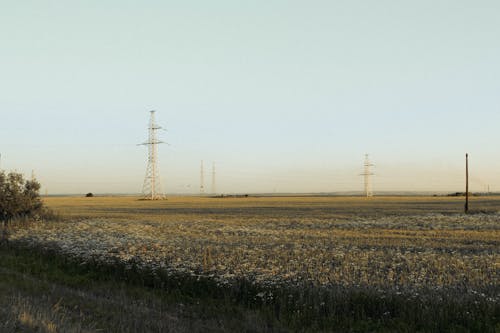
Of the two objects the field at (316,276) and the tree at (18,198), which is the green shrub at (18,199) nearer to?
the tree at (18,198)

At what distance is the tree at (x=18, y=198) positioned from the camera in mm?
38562

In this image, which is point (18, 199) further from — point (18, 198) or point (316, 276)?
point (316, 276)

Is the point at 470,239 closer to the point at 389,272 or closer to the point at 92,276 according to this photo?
the point at 389,272

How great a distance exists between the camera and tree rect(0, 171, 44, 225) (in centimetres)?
3856

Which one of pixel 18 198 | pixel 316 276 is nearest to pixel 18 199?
pixel 18 198

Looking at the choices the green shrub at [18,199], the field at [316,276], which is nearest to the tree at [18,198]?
the green shrub at [18,199]

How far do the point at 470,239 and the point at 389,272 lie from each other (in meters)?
14.4

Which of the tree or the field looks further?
the tree

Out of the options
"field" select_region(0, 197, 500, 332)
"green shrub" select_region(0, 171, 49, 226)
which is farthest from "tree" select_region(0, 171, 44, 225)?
"field" select_region(0, 197, 500, 332)

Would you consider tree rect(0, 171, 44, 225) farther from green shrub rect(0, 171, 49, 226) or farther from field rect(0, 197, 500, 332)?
field rect(0, 197, 500, 332)

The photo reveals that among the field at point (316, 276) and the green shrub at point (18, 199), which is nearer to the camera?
the field at point (316, 276)

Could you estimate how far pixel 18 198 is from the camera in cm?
3928

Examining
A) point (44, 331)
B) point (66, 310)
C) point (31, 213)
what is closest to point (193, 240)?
point (66, 310)

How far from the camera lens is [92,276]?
1677 cm
